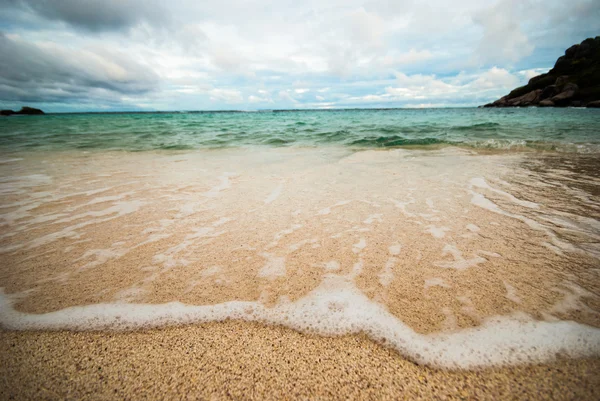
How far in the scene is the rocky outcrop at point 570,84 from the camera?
5800 cm

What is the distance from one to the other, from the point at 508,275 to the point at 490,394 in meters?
1.14

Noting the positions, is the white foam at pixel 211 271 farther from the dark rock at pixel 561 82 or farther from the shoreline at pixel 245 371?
the dark rock at pixel 561 82

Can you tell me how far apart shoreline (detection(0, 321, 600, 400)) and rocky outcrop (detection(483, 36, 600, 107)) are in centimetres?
7797

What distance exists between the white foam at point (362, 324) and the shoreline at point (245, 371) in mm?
58

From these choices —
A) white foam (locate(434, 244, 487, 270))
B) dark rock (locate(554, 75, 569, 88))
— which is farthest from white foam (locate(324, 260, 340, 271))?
dark rock (locate(554, 75, 569, 88))

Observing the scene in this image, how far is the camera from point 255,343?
1.45 meters

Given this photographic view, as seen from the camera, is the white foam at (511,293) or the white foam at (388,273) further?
the white foam at (388,273)

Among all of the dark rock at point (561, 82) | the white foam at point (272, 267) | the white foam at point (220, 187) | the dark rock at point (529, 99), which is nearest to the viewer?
the white foam at point (272, 267)

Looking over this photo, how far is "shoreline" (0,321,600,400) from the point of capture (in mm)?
1187

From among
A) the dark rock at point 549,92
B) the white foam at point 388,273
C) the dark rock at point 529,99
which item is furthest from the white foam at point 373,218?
the dark rock at point 529,99

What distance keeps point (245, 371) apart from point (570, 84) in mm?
92801

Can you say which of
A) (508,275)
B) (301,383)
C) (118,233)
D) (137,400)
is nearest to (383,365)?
(301,383)

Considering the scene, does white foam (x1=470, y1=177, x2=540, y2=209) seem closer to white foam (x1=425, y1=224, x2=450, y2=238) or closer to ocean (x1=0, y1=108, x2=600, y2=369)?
ocean (x1=0, y1=108, x2=600, y2=369)

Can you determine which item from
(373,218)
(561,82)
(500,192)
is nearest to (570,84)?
(561,82)
